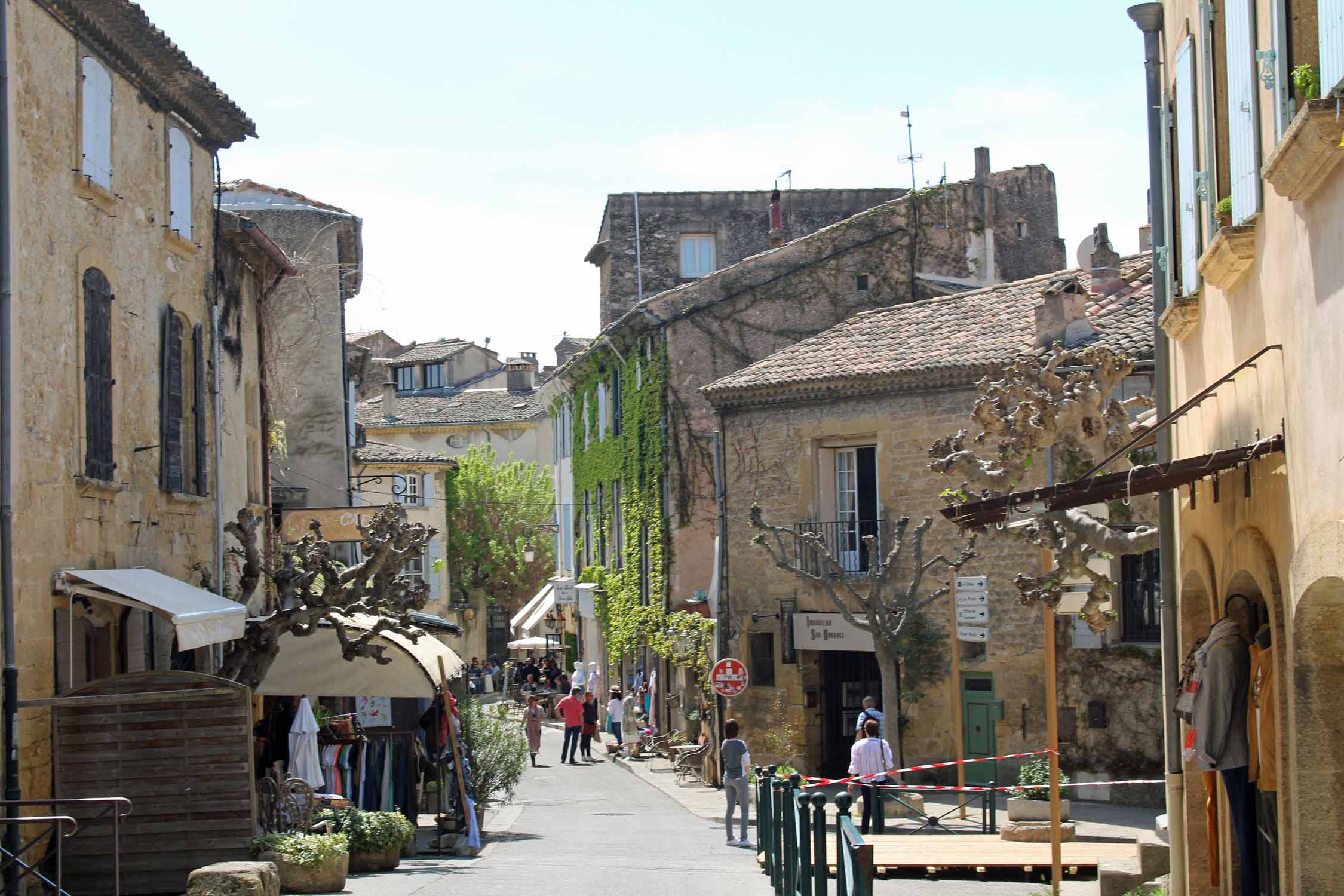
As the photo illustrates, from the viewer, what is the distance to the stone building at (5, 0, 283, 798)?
43.1 ft

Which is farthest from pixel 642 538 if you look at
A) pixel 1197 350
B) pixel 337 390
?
pixel 1197 350

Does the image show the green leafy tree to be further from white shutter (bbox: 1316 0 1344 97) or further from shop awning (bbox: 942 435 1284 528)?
white shutter (bbox: 1316 0 1344 97)

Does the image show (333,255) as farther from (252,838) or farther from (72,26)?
(252,838)

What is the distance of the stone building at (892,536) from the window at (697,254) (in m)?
12.0

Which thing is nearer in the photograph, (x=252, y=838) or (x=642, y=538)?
(x=252, y=838)

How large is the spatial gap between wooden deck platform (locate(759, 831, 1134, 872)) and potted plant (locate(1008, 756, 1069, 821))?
8.78ft

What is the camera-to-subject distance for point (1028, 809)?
58.3 ft

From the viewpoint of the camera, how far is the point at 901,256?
31.5 m

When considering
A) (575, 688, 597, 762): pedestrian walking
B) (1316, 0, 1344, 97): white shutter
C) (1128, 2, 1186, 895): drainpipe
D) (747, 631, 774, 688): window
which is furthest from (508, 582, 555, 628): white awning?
(1316, 0, 1344, 97): white shutter

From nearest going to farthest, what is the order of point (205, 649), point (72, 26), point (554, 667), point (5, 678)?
point (5, 678)
point (72, 26)
point (205, 649)
point (554, 667)

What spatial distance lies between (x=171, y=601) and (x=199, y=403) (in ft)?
15.4

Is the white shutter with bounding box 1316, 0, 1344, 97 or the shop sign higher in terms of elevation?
the white shutter with bounding box 1316, 0, 1344, 97

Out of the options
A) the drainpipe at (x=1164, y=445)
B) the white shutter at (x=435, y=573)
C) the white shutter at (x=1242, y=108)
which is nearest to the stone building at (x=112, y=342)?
the drainpipe at (x=1164, y=445)

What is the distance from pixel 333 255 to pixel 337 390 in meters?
2.48
